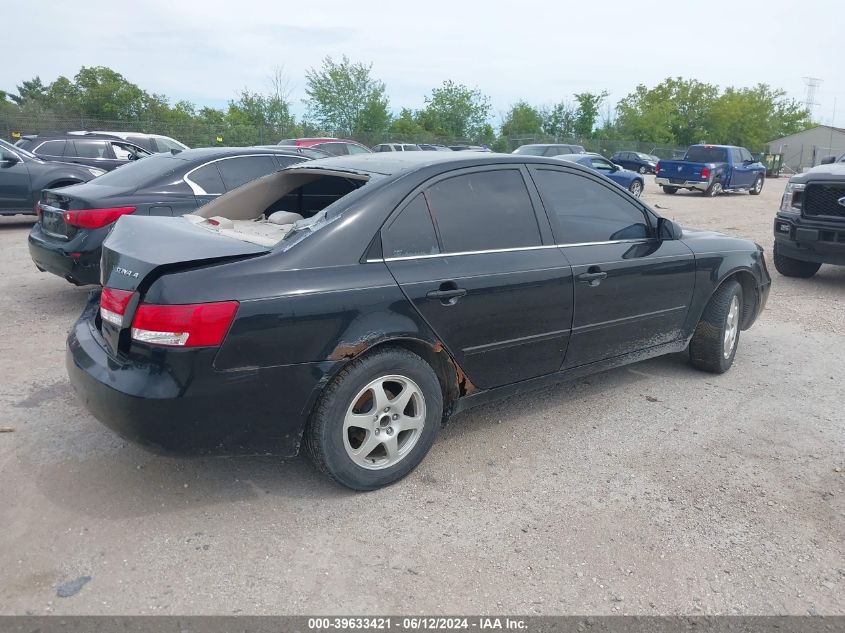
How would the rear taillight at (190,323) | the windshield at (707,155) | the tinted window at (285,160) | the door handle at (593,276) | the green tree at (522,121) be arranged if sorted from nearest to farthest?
the rear taillight at (190,323)
the door handle at (593,276)
the tinted window at (285,160)
the windshield at (707,155)
the green tree at (522,121)

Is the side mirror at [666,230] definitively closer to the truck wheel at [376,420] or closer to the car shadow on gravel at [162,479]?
the car shadow on gravel at [162,479]

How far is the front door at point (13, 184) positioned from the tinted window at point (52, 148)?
313cm

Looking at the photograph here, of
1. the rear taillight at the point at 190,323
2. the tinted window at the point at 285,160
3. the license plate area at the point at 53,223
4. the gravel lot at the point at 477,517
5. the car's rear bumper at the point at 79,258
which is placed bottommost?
the gravel lot at the point at 477,517

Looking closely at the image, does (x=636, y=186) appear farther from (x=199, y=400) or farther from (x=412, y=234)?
(x=199, y=400)

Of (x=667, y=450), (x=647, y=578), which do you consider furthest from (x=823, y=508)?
(x=647, y=578)

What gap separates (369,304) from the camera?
313cm

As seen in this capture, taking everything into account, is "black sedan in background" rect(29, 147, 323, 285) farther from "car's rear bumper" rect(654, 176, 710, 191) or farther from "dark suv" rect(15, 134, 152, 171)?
"car's rear bumper" rect(654, 176, 710, 191)

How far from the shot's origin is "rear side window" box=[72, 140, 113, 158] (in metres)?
14.5

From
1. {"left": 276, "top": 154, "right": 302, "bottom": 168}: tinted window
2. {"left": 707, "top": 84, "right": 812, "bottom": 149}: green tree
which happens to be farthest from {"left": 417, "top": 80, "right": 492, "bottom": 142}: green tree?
{"left": 276, "top": 154, "right": 302, "bottom": 168}: tinted window

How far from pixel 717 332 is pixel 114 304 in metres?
4.01

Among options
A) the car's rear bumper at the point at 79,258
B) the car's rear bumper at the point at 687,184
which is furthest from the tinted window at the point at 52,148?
the car's rear bumper at the point at 687,184

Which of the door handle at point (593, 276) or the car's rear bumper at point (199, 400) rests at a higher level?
the door handle at point (593, 276)

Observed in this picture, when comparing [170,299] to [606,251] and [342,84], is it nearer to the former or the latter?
[606,251]

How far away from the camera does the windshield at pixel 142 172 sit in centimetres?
643
